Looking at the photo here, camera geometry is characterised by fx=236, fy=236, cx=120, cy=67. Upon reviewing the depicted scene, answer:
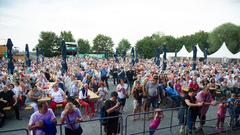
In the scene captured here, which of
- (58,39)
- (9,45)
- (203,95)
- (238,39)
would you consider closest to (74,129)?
(203,95)

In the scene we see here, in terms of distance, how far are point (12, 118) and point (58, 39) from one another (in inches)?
2894

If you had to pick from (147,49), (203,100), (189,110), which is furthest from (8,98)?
(147,49)

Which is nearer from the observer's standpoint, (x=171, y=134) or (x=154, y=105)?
(x=171, y=134)

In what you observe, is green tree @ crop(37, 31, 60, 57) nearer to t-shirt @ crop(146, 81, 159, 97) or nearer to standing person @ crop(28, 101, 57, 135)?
t-shirt @ crop(146, 81, 159, 97)

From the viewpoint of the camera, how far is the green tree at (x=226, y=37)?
68.8 meters

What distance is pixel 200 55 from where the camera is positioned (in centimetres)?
3806

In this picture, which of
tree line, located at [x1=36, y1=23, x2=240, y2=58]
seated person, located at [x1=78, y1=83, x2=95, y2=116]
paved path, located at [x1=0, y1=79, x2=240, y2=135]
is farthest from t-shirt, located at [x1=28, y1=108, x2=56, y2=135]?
tree line, located at [x1=36, y1=23, x2=240, y2=58]

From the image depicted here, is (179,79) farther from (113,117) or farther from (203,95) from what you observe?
(113,117)

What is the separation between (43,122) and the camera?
17.8 ft

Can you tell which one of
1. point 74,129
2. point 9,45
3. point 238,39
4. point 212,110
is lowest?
point 212,110

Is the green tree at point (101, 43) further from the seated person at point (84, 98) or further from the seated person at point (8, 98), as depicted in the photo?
the seated person at point (8, 98)

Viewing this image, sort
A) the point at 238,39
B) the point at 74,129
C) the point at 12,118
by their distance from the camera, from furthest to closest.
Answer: the point at 238,39, the point at 12,118, the point at 74,129

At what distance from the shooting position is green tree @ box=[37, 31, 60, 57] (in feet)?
255

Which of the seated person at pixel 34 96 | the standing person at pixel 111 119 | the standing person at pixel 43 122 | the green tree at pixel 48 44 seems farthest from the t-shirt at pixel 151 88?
the green tree at pixel 48 44
